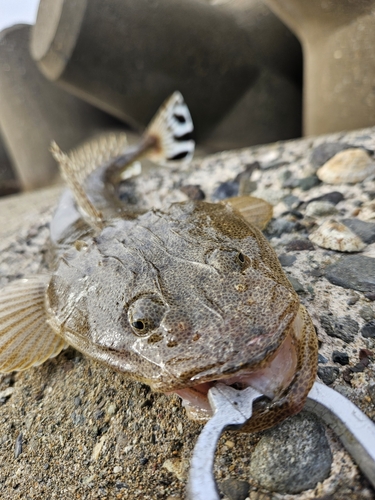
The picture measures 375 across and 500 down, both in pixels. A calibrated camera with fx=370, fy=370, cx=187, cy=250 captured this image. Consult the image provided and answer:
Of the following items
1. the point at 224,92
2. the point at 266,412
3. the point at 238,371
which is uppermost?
the point at 224,92

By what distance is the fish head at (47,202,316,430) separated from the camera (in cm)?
124

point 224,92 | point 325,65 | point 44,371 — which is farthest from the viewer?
point 224,92

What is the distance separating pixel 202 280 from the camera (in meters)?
1.49

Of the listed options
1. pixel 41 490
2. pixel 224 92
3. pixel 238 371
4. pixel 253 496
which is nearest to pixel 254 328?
pixel 238 371

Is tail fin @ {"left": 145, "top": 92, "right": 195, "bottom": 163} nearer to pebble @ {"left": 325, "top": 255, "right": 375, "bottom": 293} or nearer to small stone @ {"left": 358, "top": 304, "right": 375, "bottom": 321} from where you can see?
pebble @ {"left": 325, "top": 255, "right": 375, "bottom": 293}

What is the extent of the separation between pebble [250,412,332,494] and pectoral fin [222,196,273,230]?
1.29 meters

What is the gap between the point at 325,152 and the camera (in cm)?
303

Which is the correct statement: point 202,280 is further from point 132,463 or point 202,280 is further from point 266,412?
point 132,463

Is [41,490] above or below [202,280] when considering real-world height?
below

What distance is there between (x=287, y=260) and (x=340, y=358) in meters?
0.72

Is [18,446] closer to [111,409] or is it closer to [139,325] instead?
[111,409]

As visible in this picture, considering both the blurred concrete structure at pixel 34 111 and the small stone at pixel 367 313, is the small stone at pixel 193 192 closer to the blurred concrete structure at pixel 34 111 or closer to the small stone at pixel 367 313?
the small stone at pixel 367 313

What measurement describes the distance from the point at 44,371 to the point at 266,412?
4.25ft

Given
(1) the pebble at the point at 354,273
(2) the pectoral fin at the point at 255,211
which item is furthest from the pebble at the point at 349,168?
(1) the pebble at the point at 354,273
